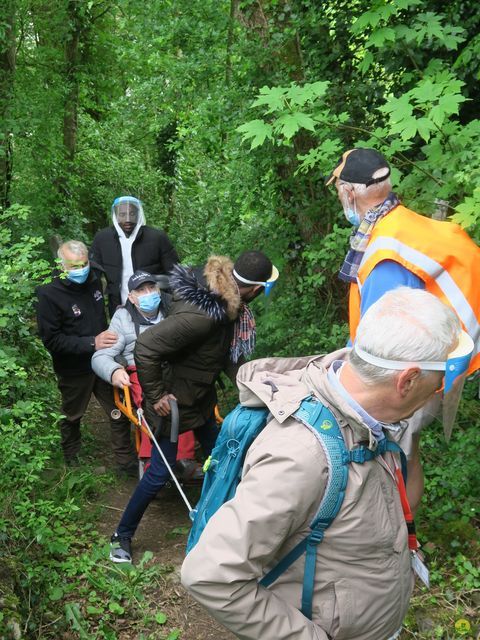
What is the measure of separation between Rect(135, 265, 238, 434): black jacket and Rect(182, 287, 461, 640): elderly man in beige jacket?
88.0 inches

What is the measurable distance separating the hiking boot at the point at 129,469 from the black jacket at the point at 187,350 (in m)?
1.40

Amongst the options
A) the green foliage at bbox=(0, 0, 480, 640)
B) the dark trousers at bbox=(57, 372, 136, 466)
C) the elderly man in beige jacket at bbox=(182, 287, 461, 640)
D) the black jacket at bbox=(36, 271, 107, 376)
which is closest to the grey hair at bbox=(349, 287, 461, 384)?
the elderly man in beige jacket at bbox=(182, 287, 461, 640)

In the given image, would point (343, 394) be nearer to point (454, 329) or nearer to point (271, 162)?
point (454, 329)

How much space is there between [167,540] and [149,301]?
1730mm

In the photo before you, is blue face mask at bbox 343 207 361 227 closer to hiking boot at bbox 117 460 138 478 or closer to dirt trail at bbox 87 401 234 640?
dirt trail at bbox 87 401 234 640

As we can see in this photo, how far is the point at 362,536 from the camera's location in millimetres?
1906

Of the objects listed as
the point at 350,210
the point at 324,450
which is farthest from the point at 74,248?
the point at 324,450

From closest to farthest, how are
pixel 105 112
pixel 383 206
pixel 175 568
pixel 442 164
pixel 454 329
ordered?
pixel 454 329 → pixel 383 206 → pixel 442 164 → pixel 175 568 → pixel 105 112

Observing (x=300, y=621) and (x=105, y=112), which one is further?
(x=105, y=112)

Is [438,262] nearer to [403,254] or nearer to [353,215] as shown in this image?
[403,254]

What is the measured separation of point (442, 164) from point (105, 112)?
11.9 m

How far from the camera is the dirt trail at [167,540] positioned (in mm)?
4062

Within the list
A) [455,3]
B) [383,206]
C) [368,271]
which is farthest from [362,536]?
[455,3]

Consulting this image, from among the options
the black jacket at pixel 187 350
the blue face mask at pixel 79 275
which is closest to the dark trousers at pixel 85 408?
the blue face mask at pixel 79 275
